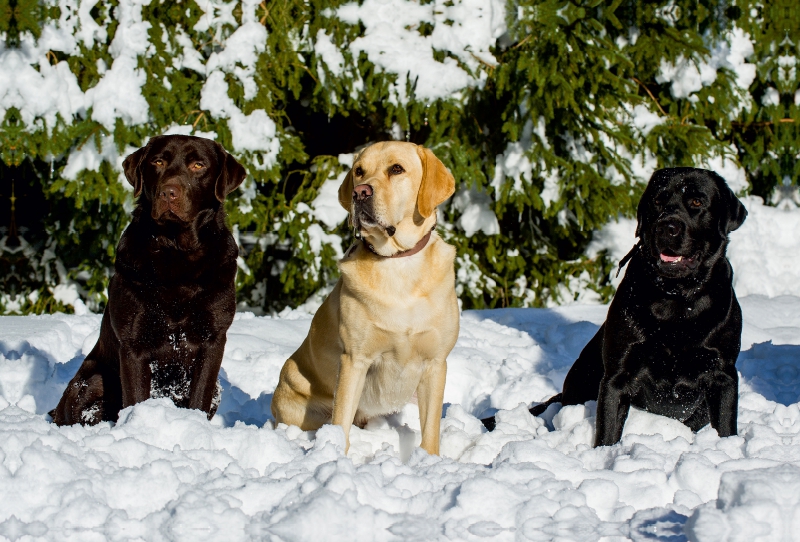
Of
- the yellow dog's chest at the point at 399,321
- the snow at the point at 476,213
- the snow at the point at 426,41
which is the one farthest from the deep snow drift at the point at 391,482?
the snow at the point at 426,41

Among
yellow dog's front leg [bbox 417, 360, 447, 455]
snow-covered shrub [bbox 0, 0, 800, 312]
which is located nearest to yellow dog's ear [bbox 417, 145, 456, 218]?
yellow dog's front leg [bbox 417, 360, 447, 455]

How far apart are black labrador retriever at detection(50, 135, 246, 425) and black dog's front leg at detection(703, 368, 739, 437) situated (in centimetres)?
218

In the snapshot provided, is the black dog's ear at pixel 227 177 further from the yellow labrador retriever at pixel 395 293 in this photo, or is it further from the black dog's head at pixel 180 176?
the yellow labrador retriever at pixel 395 293

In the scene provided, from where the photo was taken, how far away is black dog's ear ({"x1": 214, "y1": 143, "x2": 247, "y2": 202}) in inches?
137

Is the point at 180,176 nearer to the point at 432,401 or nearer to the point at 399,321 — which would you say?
the point at 399,321

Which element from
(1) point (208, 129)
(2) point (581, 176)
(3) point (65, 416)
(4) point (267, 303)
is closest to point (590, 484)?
(3) point (65, 416)

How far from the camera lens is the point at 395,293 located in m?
3.16

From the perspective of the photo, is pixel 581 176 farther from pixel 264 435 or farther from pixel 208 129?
pixel 264 435

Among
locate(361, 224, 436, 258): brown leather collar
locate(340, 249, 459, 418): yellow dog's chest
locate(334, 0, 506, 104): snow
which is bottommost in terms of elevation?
locate(340, 249, 459, 418): yellow dog's chest

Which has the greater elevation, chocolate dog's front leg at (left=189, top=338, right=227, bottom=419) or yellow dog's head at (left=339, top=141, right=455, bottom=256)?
yellow dog's head at (left=339, top=141, right=455, bottom=256)

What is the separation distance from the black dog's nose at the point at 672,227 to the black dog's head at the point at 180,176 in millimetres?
1978

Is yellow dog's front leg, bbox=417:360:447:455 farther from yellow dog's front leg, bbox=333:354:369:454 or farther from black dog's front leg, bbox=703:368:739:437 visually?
black dog's front leg, bbox=703:368:739:437

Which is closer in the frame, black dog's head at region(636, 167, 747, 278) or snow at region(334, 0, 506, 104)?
black dog's head at region(636, 167, 747, 278)

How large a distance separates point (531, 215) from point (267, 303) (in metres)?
2.83
